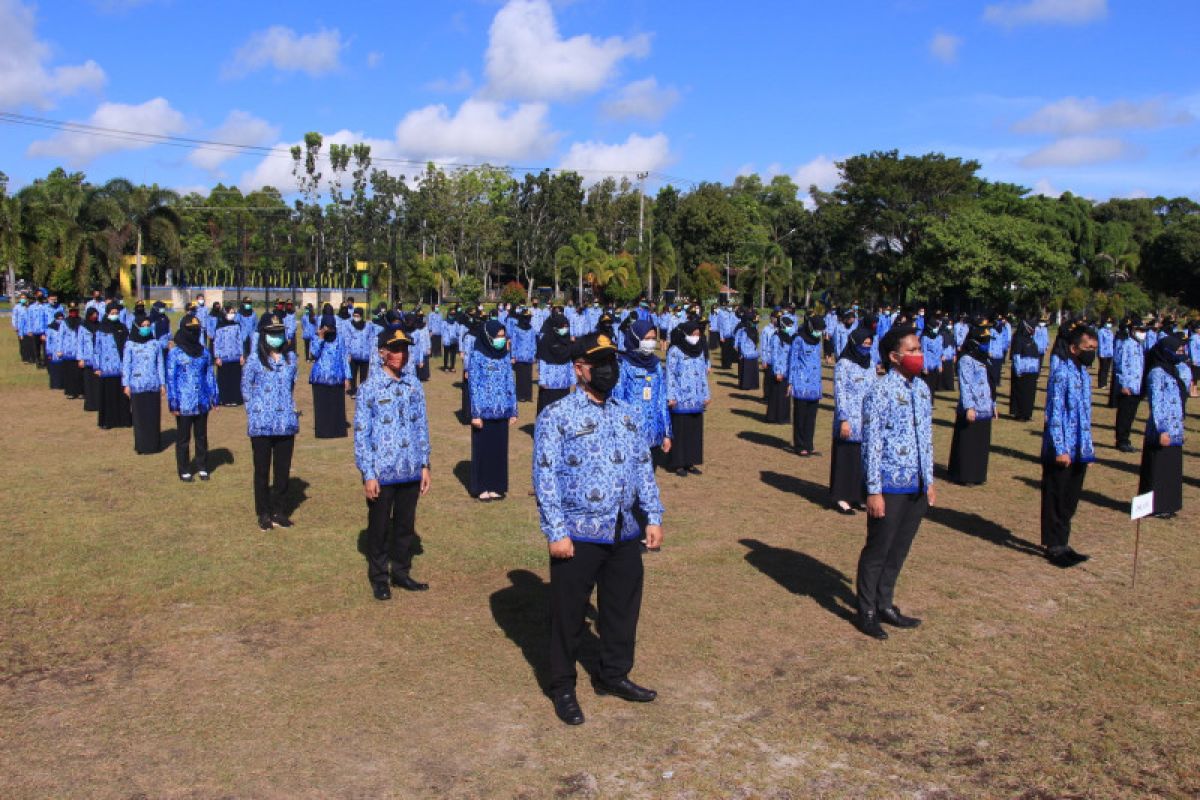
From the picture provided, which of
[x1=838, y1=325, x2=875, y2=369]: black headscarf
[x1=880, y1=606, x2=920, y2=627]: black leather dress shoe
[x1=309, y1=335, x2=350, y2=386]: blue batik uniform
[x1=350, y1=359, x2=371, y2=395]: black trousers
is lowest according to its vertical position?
[x1=880, y1=606, x2=920, y2=627]: black leather dress shoe

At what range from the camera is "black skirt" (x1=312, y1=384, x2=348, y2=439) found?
13906 millimetres

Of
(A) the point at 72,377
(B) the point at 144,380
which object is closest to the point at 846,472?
(B) the point at 144,380

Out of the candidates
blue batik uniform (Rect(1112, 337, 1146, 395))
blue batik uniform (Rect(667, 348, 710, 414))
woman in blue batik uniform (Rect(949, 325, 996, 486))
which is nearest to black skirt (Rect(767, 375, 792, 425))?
woman in blue batik uniform (Rect(949, 325, 996, 486))

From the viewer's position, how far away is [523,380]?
19719 millimetres

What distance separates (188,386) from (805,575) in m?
6.79

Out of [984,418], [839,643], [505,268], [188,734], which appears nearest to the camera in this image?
[188,734]

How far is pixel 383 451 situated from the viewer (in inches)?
265

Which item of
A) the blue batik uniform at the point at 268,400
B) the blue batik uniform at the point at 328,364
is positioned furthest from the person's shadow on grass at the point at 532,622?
the blue batik uniform at the point at 328,364

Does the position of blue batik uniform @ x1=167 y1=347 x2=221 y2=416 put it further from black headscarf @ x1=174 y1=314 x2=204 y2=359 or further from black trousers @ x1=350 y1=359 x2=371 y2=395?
black trousers @ x1=350 y1=359 x2=371 y2=395

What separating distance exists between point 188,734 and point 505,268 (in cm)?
7594

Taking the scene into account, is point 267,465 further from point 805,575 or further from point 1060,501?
point 1060,501

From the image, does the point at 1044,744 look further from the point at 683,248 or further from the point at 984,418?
the point at 683,248

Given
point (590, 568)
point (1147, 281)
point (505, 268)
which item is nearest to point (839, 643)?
point (590, 568)

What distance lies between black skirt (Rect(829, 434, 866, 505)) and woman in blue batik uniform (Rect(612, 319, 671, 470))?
73.2 inches
